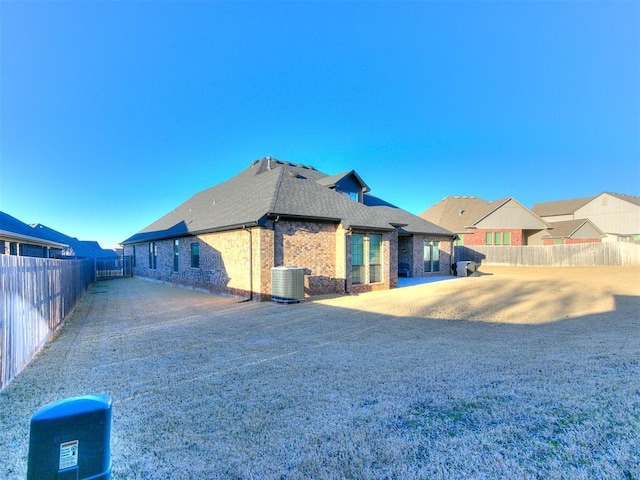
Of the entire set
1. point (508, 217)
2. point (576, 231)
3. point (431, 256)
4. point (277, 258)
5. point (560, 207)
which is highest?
point (560, 207)

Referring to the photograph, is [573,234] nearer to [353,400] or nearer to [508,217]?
[508,217]

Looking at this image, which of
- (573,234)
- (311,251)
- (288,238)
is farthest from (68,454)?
(573,234)

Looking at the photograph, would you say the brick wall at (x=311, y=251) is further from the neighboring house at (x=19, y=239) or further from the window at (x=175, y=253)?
the neighboring house at (x=19, y=239)

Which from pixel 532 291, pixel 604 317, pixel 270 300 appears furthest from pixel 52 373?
pixel 532 291

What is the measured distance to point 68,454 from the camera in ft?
6.03

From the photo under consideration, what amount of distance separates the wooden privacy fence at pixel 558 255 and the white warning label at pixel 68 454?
30.6 meters

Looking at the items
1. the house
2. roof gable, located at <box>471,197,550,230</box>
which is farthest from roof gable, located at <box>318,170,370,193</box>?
roof gable, located at <box>471,197,550,230</box>

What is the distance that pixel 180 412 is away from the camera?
371 cm

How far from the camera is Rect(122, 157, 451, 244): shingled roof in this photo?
13.2m

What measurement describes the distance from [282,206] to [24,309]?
868cm

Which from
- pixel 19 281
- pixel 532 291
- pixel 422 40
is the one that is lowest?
pixel 532 291

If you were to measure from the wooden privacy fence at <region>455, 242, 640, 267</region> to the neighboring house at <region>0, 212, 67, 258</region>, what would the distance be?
97.2ft

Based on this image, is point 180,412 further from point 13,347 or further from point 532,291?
point 532,291

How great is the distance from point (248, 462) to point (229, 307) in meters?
8.75
